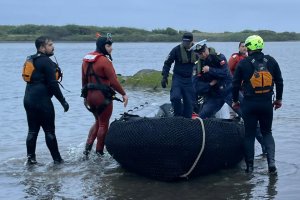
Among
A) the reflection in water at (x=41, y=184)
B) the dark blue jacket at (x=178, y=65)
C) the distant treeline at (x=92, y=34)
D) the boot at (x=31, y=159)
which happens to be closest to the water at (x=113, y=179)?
the reflection in water at (x=41, y=184)

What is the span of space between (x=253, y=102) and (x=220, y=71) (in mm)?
1243

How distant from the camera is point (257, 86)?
8.87m

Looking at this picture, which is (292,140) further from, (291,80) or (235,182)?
(291,80)

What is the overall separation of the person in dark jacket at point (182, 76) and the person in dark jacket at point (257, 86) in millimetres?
1265

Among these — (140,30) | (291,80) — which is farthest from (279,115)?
(140,30)

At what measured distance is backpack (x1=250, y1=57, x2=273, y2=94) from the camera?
348 inches

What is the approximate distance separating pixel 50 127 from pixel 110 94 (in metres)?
1.11

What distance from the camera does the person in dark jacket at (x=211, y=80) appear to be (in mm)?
10039

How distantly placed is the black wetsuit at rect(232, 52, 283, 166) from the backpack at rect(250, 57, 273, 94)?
0.16ft

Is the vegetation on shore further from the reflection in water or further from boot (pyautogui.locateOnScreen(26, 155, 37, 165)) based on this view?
the reflection in water

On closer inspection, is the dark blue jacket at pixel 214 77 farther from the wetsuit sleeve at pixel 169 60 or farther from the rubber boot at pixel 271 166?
the rubber boot at pixel 271 166

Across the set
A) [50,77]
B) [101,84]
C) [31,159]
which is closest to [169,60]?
[101,84]

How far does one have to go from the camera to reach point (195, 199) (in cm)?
802

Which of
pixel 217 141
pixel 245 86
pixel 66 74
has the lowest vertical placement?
pixel 66 74
